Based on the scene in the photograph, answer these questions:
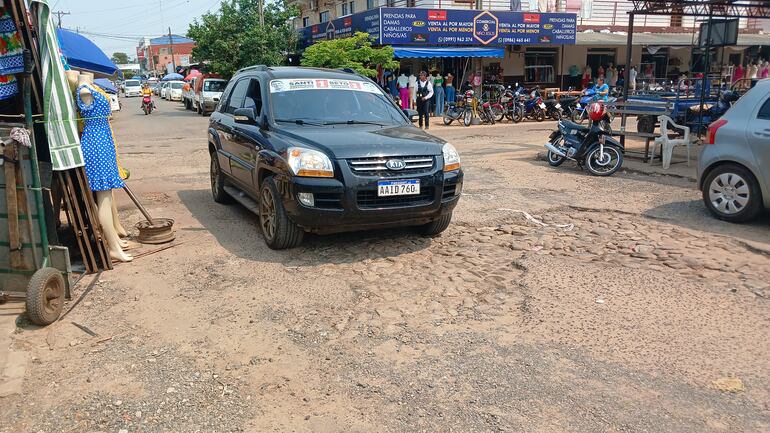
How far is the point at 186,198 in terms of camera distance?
9070 mm

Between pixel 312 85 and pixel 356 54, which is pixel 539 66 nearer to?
pixel 356 54

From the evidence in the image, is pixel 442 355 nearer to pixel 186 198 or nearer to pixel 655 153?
pixel 186 198

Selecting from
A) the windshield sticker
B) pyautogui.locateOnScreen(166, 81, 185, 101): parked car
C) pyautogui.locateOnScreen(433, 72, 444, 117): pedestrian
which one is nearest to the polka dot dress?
the windshield sticker

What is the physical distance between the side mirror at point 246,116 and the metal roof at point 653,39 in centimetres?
2374

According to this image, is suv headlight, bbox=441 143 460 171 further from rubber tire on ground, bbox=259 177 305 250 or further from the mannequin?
the mannequin

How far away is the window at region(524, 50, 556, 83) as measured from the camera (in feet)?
94.3

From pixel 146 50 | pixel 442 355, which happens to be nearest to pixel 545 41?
pixel 442 355

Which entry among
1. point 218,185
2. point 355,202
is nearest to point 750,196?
point 355,202

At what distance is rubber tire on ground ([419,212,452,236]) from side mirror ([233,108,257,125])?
217 cm

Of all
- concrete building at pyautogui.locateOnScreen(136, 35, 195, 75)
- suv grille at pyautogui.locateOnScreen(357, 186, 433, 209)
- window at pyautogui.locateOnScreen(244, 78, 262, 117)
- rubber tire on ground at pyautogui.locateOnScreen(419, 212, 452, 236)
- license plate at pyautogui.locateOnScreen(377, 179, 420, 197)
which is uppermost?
concrete building at pyautogui.locateOnScreen(136, 35, 195, 75)

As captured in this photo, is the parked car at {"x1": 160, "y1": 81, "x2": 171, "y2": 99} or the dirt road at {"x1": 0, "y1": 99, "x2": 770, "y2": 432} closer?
the dirt road at {"x1": 0, "y1": 99, "x2": 770, "y2": 432}

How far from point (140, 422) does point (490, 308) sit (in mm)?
2607

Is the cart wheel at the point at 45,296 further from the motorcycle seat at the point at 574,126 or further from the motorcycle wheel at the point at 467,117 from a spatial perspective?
the motorcycle wheel at the point at 467,117

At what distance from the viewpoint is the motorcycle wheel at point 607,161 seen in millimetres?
10508
